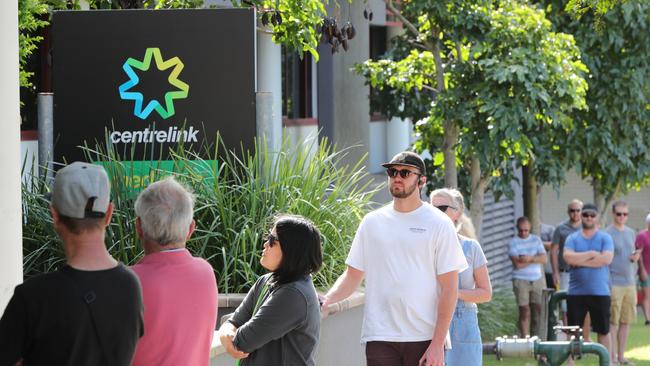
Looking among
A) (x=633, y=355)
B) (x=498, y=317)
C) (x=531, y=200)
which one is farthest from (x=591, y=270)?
(x=531, y=200)

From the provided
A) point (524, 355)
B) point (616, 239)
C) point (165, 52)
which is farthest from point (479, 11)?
point (524, 355)

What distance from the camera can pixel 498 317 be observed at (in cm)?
1881

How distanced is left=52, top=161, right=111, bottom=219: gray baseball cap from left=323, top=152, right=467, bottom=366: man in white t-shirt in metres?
2.94

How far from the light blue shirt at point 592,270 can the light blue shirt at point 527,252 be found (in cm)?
374

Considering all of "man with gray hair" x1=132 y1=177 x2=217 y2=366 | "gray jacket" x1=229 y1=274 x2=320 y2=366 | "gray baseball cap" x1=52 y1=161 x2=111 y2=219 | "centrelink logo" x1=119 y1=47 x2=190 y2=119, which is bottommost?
"gray jacket" x1=229 y1=274 x2=320 y2=366

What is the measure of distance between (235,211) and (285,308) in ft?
11.1

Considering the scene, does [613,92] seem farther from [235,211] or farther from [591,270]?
[235,211]

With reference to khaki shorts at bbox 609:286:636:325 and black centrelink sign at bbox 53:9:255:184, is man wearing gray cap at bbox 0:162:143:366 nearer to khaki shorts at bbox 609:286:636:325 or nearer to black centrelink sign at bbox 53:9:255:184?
black centrelink sign at bbox 53:9:255:184

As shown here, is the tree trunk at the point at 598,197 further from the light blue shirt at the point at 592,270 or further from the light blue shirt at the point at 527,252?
the light blue shirt at the point at 592,270

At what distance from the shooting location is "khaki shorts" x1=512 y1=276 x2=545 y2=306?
1838 cm

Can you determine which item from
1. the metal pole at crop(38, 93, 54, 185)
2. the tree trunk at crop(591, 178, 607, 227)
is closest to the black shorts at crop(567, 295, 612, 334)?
the tree trunk at crop(591, 178, 607, 227)

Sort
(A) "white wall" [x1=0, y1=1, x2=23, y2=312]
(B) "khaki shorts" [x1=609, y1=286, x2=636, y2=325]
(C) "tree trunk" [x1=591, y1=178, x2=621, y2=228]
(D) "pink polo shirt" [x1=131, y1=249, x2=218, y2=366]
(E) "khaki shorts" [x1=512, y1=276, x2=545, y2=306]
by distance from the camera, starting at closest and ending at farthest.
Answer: (D) "pink polo shirt" [x1=131, y1=249, x2=218, y2=366]
(A) "white wall" [x1=0, y1=1, x2=23, y2=312]
(B) "khaki shorts" [x1=609, y1=286, x2=636, y2=325]
(E) "khaki shorts" [x1=512, y1=276, x2=545, y2=306]
(C) "tree trunk" [x1=591, y1=178, x2=621, y2=228]

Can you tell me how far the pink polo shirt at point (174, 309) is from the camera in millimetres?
4648

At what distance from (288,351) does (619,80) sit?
13.7 metres
